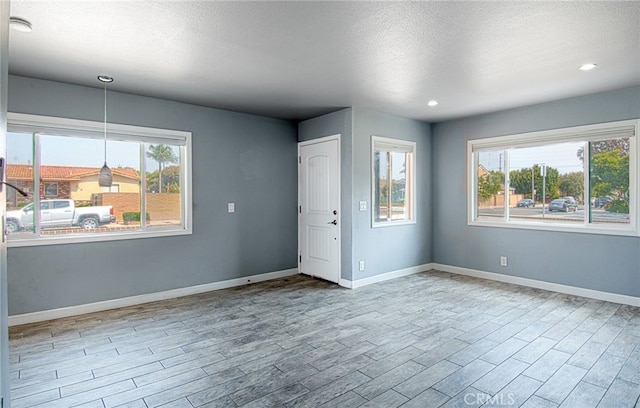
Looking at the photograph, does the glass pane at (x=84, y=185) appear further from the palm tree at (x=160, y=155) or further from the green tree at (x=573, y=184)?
the green tree at (x=573, y=184)

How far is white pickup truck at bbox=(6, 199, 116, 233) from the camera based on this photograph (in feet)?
11.8

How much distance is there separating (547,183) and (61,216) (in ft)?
20.0

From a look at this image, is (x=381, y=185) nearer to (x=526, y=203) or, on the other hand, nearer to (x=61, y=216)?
(x=526, y=203)

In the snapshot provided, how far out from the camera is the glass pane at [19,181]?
11.7 feet

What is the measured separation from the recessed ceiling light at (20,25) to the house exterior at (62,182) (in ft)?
5.58

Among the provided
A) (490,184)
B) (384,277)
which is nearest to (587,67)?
(490,184)

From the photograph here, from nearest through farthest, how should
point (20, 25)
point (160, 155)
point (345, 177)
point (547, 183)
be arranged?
point (20, 25)
point (160, 155)
point (547, 183)
point (345, 177)

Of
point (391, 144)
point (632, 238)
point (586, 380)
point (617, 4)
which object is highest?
point (617, 4)

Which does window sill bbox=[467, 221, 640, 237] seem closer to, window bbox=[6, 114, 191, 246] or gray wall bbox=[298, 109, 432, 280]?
gray wall bbox=[298, 109, 432, 280]

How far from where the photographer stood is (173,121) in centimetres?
454

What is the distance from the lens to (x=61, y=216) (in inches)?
151

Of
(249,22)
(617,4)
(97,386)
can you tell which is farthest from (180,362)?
(617,4)

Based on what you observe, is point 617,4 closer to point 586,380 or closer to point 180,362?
point 586,380

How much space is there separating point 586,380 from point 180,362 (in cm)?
302
